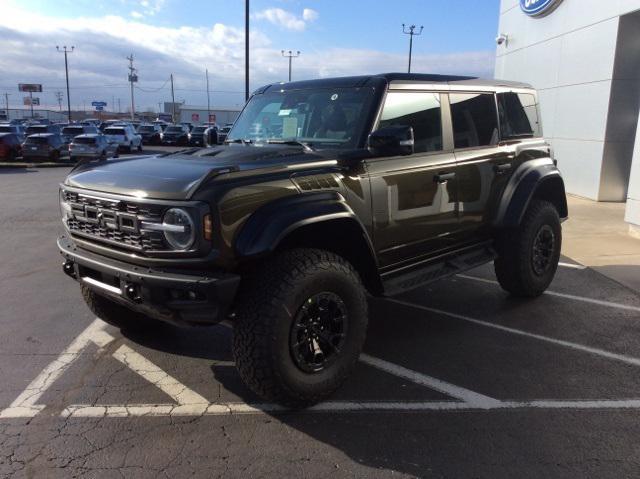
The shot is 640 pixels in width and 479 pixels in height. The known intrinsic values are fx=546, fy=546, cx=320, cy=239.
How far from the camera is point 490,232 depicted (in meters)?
5.21

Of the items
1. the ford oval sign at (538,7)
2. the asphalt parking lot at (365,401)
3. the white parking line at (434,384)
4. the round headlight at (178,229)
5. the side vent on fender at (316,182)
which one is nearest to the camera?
the asphalt parking lot at (365,401)

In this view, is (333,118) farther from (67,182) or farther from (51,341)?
(51,341)

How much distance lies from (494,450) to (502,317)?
2.35 metres

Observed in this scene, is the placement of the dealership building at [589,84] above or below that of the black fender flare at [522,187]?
above

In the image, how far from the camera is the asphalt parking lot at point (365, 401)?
9.47ft

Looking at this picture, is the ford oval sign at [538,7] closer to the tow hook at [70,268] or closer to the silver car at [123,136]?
the tow hook at [70,268]

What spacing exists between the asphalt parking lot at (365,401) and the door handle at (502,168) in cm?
137

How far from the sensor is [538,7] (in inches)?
557

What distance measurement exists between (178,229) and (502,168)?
10.8 ft

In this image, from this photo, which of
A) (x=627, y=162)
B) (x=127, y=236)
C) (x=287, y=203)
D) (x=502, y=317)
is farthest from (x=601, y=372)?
(x=627, y=162)

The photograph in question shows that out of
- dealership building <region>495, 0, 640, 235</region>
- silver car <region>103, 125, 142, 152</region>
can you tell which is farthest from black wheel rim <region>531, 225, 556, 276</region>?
silver car <region>103, 125, 142, 152</region>

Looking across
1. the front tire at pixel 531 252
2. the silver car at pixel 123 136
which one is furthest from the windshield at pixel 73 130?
the front tire at pixel 531 252

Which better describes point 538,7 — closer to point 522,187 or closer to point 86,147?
point 522,187

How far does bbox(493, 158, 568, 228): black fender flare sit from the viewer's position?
5.07 m
